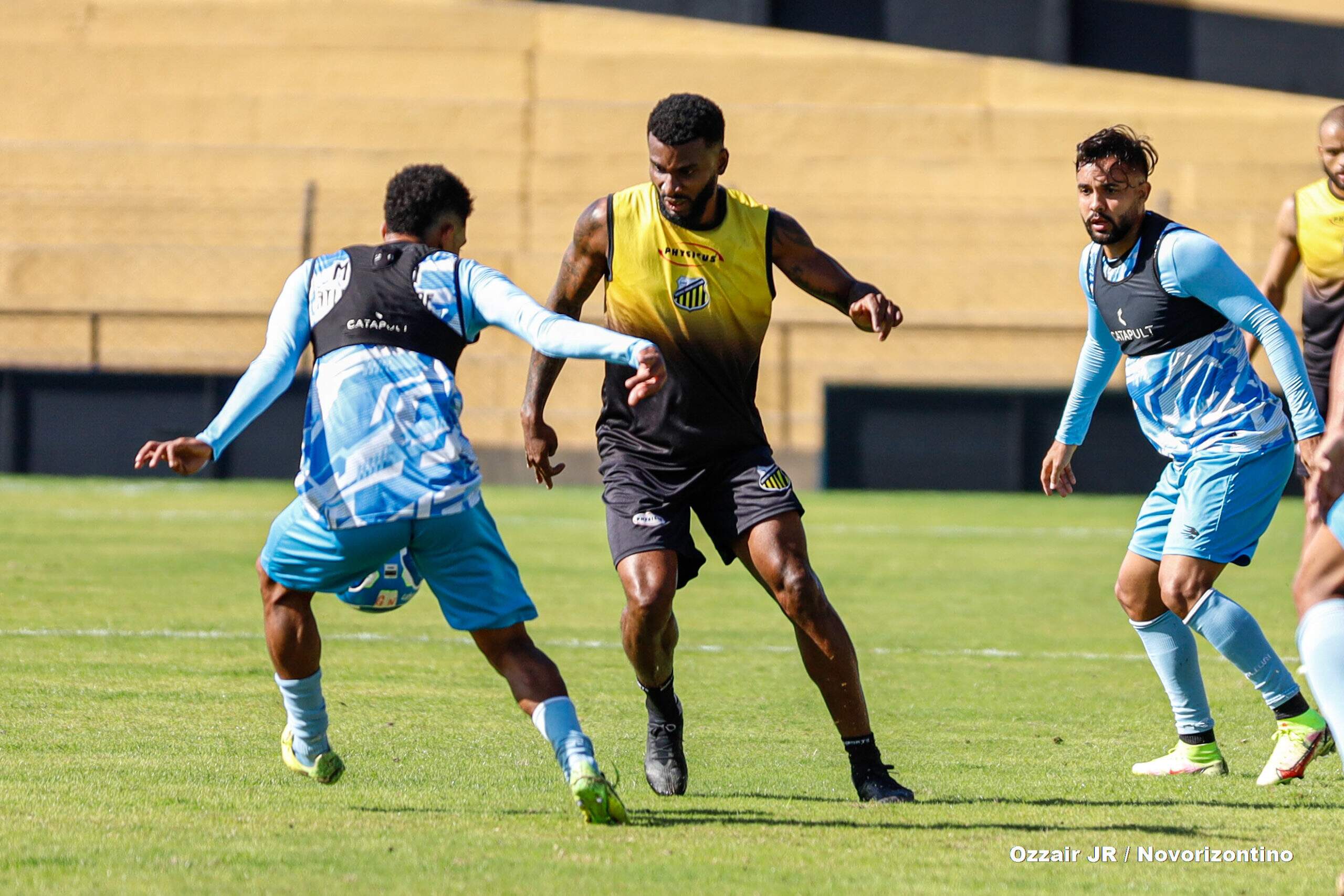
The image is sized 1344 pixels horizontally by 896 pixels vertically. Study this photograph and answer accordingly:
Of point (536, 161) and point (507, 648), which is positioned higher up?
point (536, 161)

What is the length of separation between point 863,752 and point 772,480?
3.07ft

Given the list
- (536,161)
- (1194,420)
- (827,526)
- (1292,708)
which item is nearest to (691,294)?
(1194,420)

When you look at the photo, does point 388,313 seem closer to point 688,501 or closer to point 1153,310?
point 688,501

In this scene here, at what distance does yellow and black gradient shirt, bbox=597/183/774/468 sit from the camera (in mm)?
5641

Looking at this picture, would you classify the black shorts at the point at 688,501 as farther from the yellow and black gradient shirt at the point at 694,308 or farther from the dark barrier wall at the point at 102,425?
the dark barrier wall at the point at 102,425

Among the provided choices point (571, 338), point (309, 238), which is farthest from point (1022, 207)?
point (571, 338)

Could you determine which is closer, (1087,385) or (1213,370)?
(1213,370)

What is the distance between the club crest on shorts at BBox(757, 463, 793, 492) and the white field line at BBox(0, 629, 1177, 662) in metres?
3.56

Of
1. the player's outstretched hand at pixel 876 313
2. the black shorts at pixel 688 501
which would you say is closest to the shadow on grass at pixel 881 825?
the black shorts at pixel 688 501

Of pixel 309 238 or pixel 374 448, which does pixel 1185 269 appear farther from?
pixel 309 238

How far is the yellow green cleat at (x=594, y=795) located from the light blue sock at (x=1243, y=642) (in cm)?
237

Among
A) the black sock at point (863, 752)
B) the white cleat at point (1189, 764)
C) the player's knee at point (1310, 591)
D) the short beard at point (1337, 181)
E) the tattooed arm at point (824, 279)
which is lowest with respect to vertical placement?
the white cleat at point (1189, 764)

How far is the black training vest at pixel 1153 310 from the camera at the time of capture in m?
5.94

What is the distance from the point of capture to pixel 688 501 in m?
5.71
